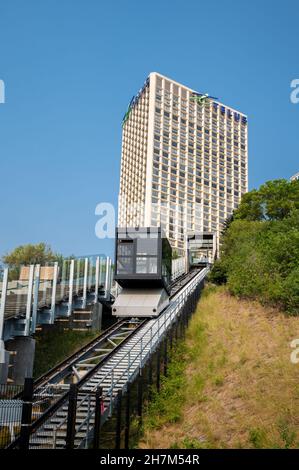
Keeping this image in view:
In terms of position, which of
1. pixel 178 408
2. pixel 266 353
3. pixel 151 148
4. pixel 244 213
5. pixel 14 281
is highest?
pixel 151 148

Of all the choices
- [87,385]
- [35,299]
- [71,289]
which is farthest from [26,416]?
[71,289]

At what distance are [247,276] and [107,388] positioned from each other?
53.0 ft

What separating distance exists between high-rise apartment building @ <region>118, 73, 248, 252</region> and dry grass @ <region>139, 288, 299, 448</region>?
119 metres

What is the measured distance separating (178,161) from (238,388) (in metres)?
149

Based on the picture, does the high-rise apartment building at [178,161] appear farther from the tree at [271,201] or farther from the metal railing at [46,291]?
the metal railing at [46,291]

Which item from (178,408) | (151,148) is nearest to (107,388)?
(178,408)

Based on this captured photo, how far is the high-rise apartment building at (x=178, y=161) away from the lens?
153875 millimetres

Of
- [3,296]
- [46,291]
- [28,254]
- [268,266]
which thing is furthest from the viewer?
[28,254]

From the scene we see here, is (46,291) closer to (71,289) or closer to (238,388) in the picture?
(71,289)

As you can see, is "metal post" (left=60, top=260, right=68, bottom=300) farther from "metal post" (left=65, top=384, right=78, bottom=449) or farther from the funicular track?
"metal post" (left=65, top=384, right=78, bottom=449)

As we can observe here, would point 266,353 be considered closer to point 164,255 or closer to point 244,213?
point 164,255

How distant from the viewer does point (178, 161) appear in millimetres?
164250

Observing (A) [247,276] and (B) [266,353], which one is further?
(A) [247,276]
